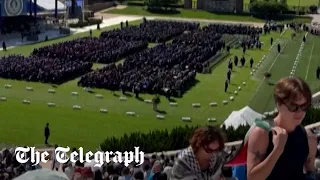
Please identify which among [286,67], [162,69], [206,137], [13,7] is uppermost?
[13,7]

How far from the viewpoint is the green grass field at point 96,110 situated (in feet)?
75.2

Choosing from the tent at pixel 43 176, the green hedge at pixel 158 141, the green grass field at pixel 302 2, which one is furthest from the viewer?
the green grass field at pixel 302 2

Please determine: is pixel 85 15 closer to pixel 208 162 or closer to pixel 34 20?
pixel 34 20

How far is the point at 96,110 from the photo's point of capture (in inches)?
1059

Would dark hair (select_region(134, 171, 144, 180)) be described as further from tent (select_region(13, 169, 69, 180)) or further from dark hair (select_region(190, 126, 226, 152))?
tent (select_region(13, 169, 69, 180))

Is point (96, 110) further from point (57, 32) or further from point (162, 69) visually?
point (57, 32)

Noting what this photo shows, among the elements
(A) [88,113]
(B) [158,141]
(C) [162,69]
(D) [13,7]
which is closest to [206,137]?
(B) [158,141]

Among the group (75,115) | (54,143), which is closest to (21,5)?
(75,115)

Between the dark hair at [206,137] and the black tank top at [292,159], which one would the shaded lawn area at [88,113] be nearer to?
the dark hair at [206,137]

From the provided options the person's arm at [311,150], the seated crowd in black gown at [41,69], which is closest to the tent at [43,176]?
the person's arm at [311,150]

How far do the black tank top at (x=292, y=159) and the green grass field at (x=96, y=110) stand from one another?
17012 mm

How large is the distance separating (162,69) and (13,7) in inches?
993

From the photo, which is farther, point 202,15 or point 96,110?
point 202,15

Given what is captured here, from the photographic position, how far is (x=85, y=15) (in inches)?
2704
